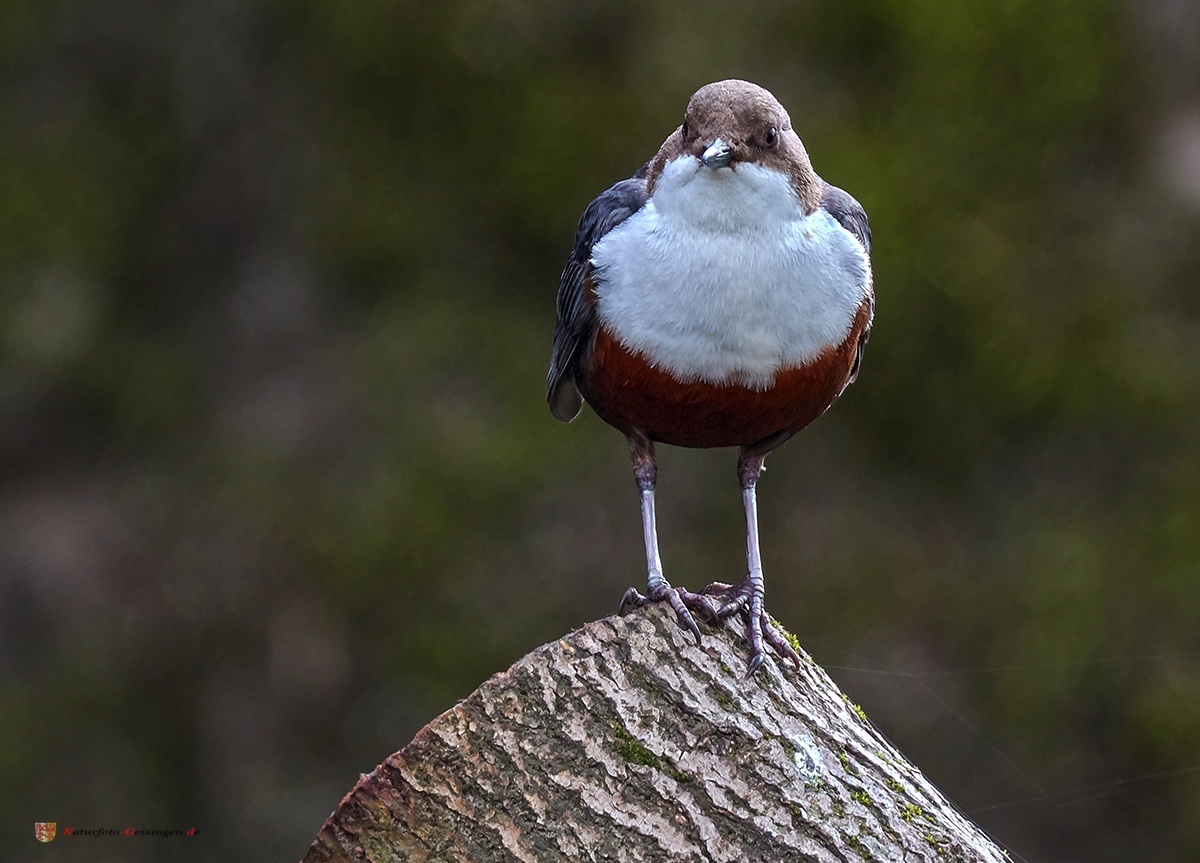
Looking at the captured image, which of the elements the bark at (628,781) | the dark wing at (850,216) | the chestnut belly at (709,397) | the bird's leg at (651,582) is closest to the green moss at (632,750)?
the bark at (628,781)

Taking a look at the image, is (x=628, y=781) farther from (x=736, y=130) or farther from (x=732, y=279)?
(x=736, y=130)

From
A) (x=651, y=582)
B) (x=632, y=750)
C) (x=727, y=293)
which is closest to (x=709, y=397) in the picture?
(x=727, y=293)

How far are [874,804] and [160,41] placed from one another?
5.55 metres

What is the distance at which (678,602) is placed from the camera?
3.09 m

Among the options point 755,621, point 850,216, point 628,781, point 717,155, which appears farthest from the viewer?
point 850,216

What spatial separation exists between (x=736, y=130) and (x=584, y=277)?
56 cm

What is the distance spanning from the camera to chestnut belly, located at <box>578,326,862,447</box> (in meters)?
3.26

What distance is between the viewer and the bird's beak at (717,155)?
3.08 metres

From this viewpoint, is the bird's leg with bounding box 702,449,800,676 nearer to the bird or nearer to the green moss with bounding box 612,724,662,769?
the bird

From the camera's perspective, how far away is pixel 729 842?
9.15 feet

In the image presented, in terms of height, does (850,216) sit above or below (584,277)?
above

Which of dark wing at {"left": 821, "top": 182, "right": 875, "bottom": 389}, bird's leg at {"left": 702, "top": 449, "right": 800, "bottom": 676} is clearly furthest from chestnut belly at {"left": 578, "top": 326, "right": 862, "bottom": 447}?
bird's leg at {"left": 702, "top": 449, "right": 800, "bottom": 676}

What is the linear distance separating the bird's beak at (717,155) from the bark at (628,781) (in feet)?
3.43

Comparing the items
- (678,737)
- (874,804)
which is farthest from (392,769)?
(874,804)
